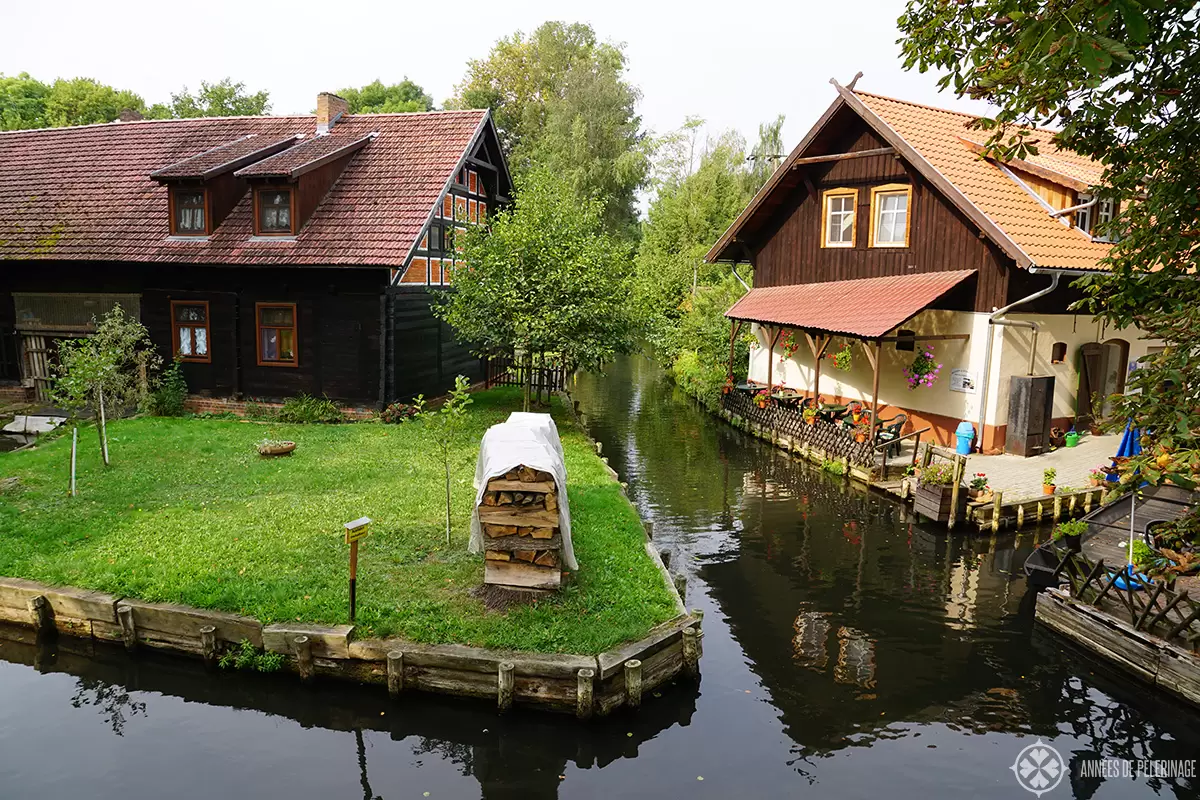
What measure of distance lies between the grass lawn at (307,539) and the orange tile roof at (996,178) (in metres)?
10.7

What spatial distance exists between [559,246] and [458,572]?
34.4ft

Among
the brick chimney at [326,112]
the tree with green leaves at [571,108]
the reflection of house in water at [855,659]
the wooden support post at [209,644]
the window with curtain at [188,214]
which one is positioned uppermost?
the tree with green leaves at [571,108]


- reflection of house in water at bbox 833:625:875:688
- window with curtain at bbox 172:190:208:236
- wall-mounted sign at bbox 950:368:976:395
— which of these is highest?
window with curtain at bbox 172:190:208:236

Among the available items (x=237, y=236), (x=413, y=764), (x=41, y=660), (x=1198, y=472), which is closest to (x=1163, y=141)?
(x=1198, y=472)

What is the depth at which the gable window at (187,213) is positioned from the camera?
21.0 metres

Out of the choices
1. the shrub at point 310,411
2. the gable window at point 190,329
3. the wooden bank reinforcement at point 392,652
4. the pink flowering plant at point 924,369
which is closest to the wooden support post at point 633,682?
the wooden bank reinforcement at point 392,652

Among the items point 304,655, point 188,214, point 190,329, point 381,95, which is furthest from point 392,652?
point 381,95

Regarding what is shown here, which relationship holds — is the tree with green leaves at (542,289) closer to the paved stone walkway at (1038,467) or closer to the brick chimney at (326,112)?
the brick chimney at (326,112)

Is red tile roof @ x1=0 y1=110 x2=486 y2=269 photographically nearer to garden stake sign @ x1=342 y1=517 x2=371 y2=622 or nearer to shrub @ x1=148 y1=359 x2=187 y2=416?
shrub @ x1=148 y1=359 x2=187 y2=416

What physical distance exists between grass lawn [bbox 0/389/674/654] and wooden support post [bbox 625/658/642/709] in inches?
16.3

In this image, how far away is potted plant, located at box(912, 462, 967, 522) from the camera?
592 inches

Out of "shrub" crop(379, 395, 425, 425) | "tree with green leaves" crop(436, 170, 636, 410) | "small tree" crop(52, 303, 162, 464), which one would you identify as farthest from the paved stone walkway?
"small tree" crop(52, 303, 162, 464)

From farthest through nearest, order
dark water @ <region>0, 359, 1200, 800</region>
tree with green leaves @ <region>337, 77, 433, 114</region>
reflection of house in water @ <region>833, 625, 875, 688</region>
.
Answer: tree with green leaves @ <region>337, 77, 433, 114</region>, reflection of house in water @ <region>833, 625, 875, 688</region>, dark water @ <region>0, 359, 1200, 800</region>

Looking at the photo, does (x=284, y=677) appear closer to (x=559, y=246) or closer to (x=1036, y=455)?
(x=559, y=246)
